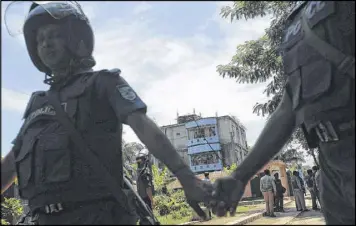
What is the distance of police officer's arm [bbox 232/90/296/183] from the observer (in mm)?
2305

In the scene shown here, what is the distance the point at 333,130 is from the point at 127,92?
1.03 meters

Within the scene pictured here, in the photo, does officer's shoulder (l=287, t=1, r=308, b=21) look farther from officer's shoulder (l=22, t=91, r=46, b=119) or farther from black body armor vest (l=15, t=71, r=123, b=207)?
officer's shoulder (l=22, t=91, r=46, b=119)

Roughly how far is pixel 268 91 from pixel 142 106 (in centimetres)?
902

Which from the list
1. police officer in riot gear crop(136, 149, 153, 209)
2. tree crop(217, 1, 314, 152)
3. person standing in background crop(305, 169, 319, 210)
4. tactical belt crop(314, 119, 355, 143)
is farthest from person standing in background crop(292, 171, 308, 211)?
tactical belt crop(314, 119, 355, 143)

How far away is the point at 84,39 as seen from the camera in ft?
7.86

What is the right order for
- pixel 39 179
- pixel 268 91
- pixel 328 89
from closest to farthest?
pixel 328 89 < pixel 39 179 < pixel 268 91

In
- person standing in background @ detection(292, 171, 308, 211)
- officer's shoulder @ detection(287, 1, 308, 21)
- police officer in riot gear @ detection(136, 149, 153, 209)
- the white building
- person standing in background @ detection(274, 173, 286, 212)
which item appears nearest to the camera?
officer's shoulder @ detection(287, 1, 308, 21)

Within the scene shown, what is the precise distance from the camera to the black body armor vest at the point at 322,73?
1.92 metres

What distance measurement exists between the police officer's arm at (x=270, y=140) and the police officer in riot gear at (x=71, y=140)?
0.36 metres

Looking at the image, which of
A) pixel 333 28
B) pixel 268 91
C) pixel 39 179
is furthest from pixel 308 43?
pixel 268 91

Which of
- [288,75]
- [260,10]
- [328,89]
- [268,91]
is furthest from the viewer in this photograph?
[268,91]

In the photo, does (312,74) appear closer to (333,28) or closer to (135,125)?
(333,28)

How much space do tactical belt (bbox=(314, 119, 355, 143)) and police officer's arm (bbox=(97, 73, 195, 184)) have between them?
2.20ft

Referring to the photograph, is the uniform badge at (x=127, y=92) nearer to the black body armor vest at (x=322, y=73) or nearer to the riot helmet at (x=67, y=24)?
the riot helmet at (x=67, y=24)
